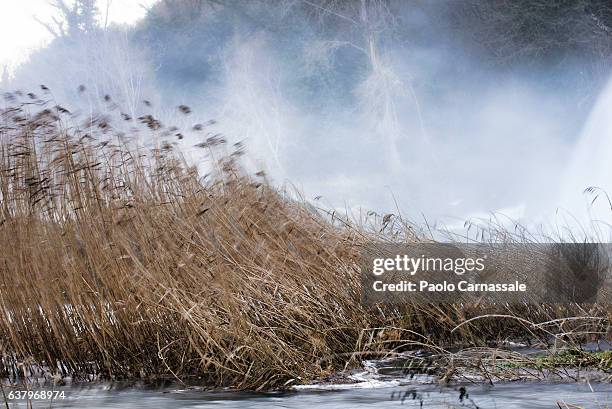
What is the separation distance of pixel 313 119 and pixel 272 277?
14.4m

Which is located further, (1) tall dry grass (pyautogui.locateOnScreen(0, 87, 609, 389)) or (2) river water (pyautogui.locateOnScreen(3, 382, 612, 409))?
(1) tall dry grass (pyautogui.locateOnScreen(0, 87, 609, 389))

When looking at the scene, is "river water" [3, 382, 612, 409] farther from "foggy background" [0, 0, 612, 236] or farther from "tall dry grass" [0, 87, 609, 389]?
"foggy background" [0, 0, 612, 236]

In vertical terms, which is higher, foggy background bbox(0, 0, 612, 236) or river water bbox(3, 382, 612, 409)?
foggy background bbox(0, 0, 612, 236)

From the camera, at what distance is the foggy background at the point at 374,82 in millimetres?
17922

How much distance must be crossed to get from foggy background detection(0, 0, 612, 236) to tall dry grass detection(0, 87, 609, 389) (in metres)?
12.0

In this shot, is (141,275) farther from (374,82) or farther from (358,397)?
(374,82)

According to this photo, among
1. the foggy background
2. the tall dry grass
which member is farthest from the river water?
the foggy background

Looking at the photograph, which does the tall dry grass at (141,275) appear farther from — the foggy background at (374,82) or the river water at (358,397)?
the foggy background at (374,82)

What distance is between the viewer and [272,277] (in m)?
5.09

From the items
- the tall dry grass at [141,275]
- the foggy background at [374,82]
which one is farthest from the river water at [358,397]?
the foggy background at [374,82]

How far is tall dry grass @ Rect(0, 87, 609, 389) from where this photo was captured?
4.78 meters

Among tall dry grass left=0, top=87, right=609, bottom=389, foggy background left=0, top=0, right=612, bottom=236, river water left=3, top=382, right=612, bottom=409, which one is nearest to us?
river water left=3, top=382, right=612, bottom=409

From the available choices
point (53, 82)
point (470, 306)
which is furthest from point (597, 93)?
point (470, 306)

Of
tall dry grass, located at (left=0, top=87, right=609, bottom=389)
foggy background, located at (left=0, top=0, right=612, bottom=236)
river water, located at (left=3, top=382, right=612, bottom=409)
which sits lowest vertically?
river water, located at (left=3, top=382, right=612, bottom=409)
